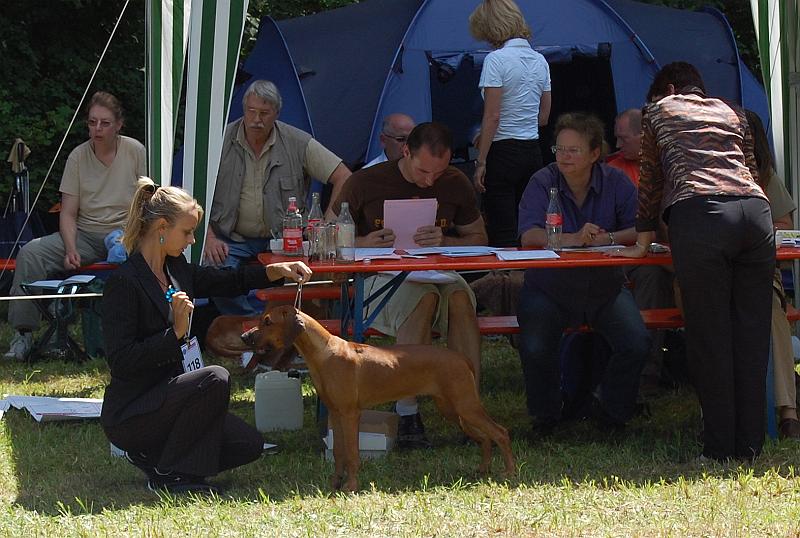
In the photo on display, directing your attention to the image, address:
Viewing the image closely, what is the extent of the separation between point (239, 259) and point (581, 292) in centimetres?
227

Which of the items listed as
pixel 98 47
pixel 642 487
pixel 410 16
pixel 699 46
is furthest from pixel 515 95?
pixel 98 47

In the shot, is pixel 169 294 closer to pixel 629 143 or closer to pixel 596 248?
pixel 596 248

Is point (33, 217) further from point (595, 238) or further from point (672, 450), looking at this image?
A: point (672, 450)

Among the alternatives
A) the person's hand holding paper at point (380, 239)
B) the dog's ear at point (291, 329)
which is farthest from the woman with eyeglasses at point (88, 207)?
the dog's ear at point (291, 329)

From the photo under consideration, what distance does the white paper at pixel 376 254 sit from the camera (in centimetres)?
479

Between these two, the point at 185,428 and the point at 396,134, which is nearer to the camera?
the point at 185,428

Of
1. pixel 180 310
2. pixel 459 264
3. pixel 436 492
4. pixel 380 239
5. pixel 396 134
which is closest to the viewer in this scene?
pixel 180 310

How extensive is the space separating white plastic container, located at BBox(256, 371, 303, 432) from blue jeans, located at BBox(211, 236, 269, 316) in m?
1.25

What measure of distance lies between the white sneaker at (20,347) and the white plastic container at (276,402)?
87.7 inches

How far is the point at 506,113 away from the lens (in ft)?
21.5

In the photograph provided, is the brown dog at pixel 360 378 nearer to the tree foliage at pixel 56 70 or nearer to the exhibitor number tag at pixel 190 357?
the exhibitor number tag at pixel 190 357

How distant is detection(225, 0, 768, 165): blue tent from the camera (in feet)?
25.5

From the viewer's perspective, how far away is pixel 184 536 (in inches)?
143

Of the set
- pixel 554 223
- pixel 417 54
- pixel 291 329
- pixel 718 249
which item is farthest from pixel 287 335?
pixel 417 54
